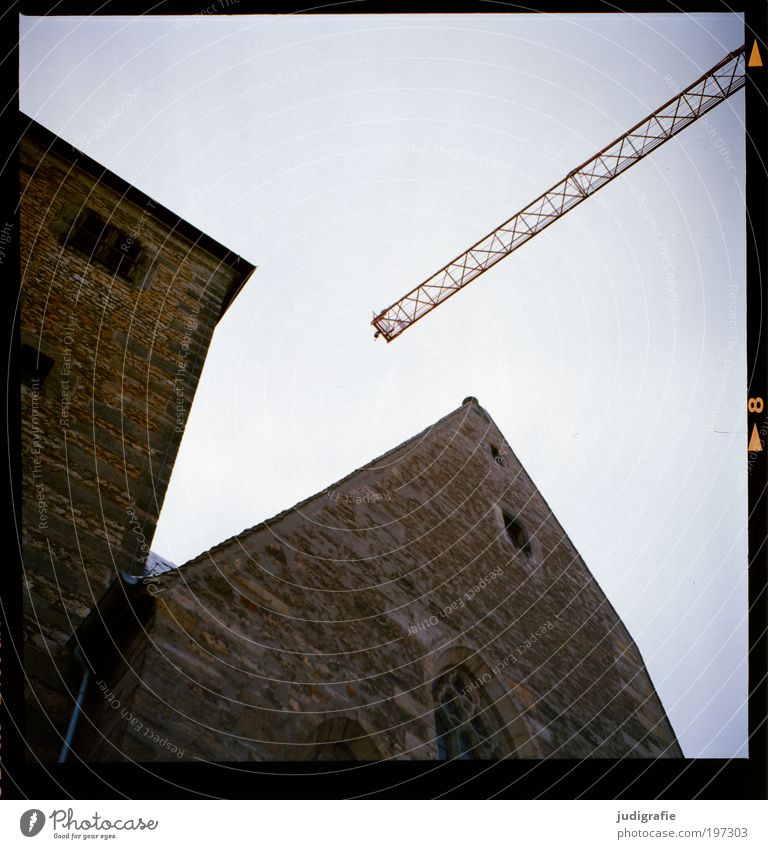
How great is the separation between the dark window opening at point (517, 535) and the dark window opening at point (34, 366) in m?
6.48

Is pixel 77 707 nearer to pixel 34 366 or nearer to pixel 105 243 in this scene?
pixel 34 366

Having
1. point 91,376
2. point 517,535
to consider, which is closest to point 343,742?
point 91,376

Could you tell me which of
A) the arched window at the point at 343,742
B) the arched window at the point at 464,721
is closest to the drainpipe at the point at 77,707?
the arched window at the point at 343,742

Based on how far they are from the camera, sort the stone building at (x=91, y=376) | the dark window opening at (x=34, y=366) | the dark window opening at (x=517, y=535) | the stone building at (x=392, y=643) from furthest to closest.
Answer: the dark window opening at (x=517, y=535) < the dark window opening at (x=34, y=366) < the stone building at (x=91, y=376) < the stone building at (x=392, y=643)

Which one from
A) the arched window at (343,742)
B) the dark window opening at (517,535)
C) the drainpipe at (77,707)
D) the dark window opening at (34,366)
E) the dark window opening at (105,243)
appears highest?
the dark window opening at (105,243)

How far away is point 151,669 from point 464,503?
6.52 metres

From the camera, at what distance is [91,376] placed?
30.5 feet

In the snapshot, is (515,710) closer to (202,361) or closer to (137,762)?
(137,762)

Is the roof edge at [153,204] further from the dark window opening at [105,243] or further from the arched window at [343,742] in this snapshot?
the arched window at [343,742]

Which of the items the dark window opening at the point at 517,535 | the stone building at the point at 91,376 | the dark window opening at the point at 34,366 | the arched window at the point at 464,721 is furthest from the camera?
the dark window opening at the point at 517,535

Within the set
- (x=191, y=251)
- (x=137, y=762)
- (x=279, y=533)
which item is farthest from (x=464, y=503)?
(x=137, y=762)

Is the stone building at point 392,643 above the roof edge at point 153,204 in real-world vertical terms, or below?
below

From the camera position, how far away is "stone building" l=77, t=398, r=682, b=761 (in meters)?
5.85

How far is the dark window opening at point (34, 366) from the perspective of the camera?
8.72 m
